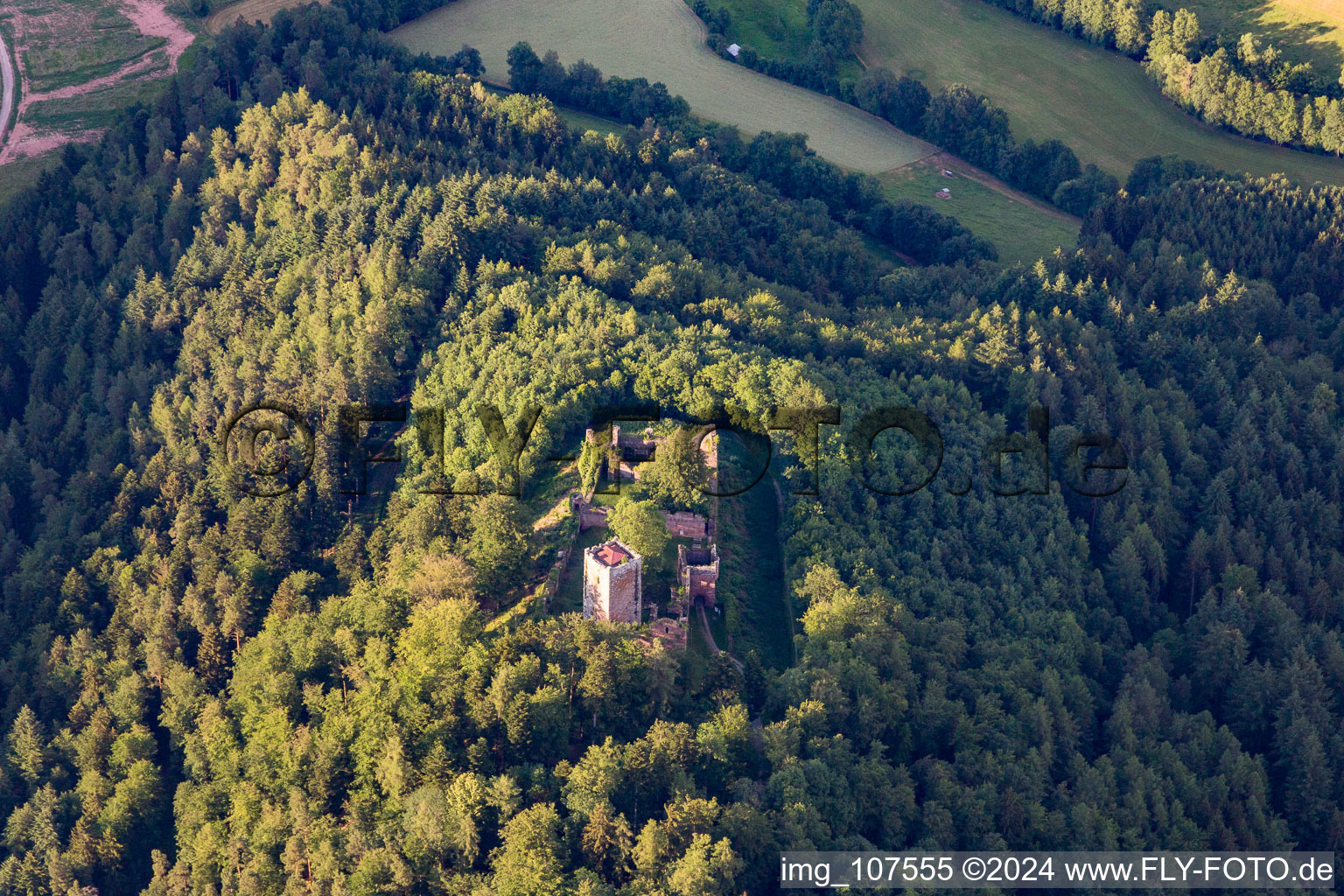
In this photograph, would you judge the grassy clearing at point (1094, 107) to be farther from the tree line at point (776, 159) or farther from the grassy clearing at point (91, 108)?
the grassy clearing at point (91, 108)

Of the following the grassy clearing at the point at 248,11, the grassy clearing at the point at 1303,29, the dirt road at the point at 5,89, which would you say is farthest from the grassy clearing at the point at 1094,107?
the dirt road at the point at 5,89

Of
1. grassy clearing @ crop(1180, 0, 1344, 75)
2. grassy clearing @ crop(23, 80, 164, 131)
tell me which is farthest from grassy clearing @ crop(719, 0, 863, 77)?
grassy clearing @ crop(23, 80, 164, 131)

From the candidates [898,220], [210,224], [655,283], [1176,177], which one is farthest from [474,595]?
[1176,177]

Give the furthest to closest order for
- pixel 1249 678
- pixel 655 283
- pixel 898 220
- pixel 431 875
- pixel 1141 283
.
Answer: pixel 898 220, pixel 1141 283, pixel 655 283, pixel 1249 678, pixel 431 875

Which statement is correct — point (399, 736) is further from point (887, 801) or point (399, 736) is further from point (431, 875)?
point (887, 801)

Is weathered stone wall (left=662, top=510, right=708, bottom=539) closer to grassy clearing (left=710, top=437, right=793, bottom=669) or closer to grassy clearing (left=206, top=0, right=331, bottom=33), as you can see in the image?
grassy clearing (left=710, top=437, right=793, bottom=669)

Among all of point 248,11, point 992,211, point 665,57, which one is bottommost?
point 992,211

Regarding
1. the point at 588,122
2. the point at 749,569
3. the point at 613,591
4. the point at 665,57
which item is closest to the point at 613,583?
the point at 613,591

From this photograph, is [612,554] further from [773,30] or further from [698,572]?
[773,30]
